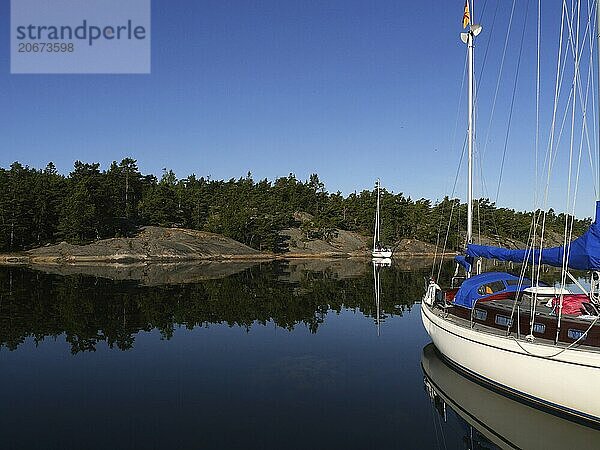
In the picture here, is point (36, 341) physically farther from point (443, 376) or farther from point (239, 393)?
point (443, 376)

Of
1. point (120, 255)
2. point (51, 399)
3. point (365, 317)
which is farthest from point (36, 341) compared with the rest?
point (120, 255)

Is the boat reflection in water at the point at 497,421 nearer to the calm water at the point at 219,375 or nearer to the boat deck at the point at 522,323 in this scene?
the calm water at the point at 219,375

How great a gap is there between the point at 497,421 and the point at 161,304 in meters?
27.1

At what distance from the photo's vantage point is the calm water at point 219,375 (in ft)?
45.8

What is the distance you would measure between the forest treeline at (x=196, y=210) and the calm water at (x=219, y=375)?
165 ft

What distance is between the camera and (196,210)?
111 metres

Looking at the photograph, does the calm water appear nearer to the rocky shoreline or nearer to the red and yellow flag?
the red and yellow flag

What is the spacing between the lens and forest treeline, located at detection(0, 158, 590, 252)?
3356 inches

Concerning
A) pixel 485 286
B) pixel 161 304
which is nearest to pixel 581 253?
pixel 485 286

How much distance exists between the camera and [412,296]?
4397 cm

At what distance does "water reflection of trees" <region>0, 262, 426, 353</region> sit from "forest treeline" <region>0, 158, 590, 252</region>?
3111 cm

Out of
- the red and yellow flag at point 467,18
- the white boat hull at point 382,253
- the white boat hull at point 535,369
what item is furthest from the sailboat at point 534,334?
the white boat hull at point 382,253

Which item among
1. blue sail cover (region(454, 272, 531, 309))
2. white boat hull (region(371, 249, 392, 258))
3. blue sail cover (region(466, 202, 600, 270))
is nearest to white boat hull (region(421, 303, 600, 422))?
blue sail cover (region(454, 272, 531, 309))

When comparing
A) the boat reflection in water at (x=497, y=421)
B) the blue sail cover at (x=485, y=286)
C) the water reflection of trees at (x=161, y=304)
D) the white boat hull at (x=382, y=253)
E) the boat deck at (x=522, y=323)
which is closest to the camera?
the boat reflection in water at (x=497, y=421)
